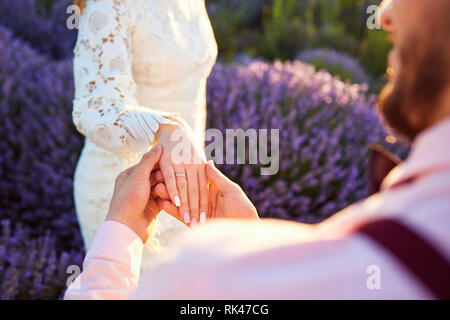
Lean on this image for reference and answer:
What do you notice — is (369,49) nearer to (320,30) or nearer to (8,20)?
(320,30)

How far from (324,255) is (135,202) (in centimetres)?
78

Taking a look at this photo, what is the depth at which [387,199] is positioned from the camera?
2.23ft

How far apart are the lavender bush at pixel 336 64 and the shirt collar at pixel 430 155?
4.93 metres

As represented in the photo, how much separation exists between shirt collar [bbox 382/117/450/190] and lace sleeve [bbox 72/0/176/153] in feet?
3.83

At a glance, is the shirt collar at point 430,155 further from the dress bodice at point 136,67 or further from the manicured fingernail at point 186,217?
the dress bodice at point 136,67

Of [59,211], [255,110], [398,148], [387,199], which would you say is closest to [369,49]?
[398,148]

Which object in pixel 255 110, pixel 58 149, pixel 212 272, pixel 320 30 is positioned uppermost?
pixel 320 30

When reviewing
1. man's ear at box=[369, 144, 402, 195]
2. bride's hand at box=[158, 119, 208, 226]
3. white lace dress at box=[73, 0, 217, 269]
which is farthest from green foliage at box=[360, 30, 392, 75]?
man's ear at box=[369, 144, 402, 195]

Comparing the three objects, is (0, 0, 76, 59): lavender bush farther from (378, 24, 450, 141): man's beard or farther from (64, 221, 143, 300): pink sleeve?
(378, 24, 450, 141): man's beard

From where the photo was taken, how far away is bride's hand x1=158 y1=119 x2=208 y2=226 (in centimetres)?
161

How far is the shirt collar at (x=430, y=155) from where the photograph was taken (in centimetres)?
66

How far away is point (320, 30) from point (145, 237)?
5860 mm

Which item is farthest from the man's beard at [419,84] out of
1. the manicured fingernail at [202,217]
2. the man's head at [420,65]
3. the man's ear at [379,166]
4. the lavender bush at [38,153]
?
the lavender bush at [38,153]

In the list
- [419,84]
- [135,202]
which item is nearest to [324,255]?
[419,84]
